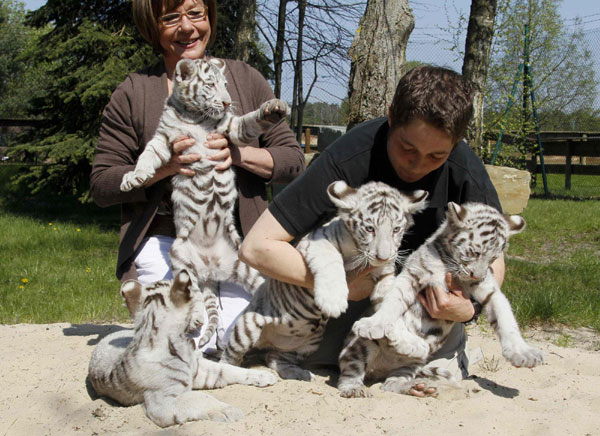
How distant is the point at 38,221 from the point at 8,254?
10.9 ft

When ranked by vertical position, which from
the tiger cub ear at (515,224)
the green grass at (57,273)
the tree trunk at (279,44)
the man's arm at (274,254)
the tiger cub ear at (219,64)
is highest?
the tree trunk at (279,44)

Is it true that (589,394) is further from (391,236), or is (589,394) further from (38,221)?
(38,221)

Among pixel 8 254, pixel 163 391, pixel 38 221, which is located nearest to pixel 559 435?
pixel 163 391

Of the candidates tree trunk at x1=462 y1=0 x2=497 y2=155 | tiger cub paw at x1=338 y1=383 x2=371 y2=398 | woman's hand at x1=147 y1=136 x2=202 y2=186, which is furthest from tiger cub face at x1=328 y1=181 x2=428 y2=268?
tree trunk at x1=462 y1=0 x2=497 y2=155

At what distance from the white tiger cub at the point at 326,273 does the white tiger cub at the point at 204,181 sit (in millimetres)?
321

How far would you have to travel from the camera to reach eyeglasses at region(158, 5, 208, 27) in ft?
13.0

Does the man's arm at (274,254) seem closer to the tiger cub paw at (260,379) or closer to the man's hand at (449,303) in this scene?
the tiger cub paw at (260,379)

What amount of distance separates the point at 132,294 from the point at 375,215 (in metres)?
1.40

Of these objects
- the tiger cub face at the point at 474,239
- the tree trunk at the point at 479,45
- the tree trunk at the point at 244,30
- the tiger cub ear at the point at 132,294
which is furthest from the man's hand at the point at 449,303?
the tree trunk at the point at 244,30

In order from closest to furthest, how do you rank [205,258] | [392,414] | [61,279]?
[392,414], [205,258], [61,279]

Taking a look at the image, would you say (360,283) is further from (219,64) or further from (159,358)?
(219,64)

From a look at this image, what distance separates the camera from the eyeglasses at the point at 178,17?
3955mm

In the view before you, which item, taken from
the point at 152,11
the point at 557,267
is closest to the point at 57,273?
the point at 152,11

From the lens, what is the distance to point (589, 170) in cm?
1628
